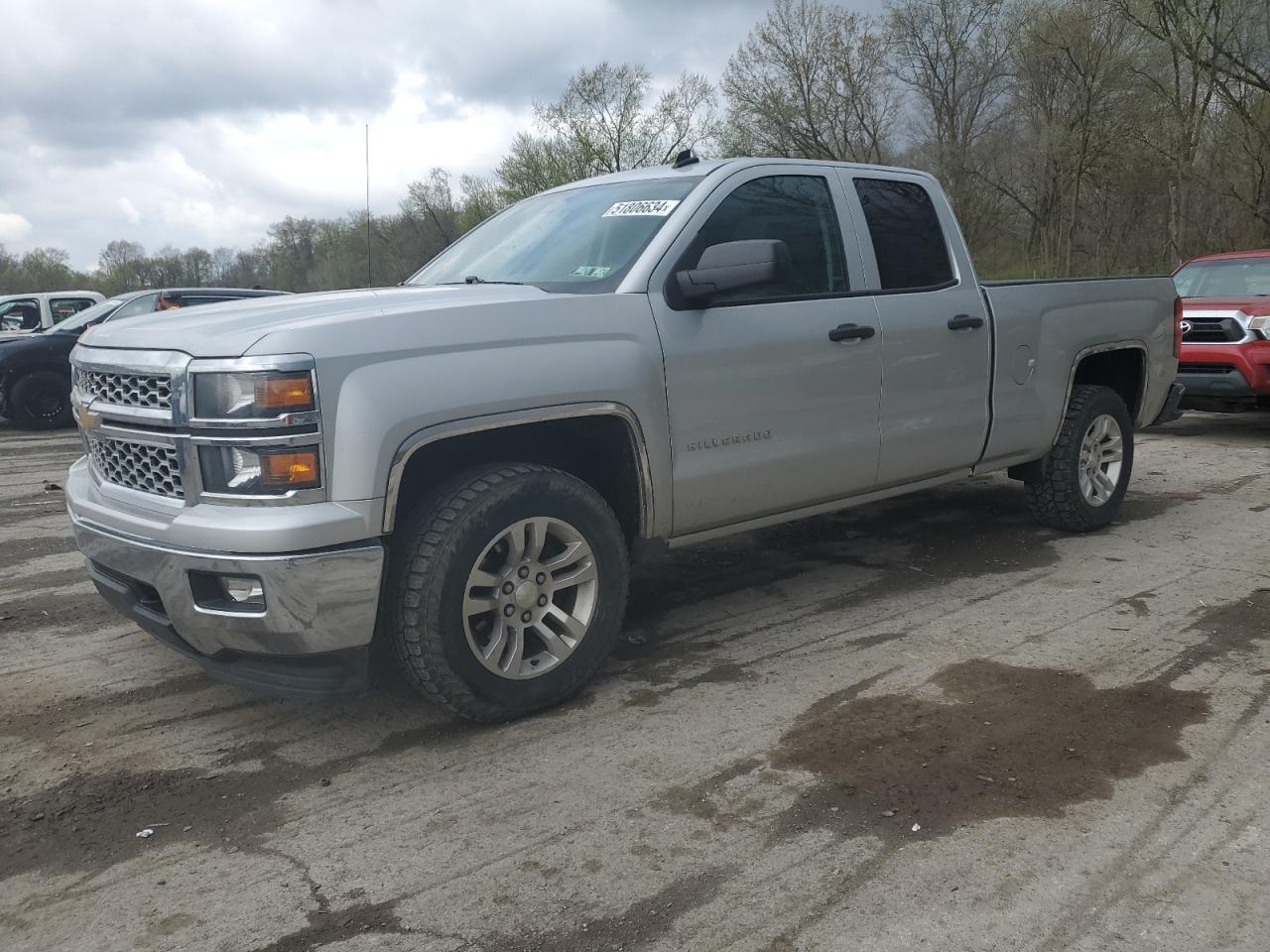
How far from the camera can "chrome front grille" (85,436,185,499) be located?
321 centimetres

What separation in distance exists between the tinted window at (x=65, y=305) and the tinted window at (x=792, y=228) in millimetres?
13816

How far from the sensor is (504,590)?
346 cm

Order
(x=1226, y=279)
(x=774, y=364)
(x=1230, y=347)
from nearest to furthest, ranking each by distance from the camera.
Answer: (x=774, y=364)
(x=1230, y=347)
(x=1226, y=279)

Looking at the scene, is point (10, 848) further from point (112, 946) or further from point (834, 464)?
point (834, 464)

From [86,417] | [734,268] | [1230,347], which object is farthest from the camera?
[1230,347]

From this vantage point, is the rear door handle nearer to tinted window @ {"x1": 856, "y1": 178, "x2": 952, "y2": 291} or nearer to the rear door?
the rear door

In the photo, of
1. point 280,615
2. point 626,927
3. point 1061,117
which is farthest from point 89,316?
point 1061,117

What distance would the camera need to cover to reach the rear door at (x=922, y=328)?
467cm

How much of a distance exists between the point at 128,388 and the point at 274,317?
0.58 meters

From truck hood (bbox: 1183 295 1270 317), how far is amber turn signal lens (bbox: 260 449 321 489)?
920 cm

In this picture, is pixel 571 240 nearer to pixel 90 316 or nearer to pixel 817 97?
pixel 90 316

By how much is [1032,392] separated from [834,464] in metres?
1.61

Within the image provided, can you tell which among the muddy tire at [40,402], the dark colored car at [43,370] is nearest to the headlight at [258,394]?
the dark colored car at [43,370]

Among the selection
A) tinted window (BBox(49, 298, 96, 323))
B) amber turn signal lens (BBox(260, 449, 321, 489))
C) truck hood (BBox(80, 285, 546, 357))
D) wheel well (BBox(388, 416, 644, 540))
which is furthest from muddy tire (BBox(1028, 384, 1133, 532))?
tinted window (BBox(49, 298, 96, 323))
